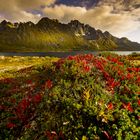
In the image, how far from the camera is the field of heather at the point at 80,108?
9.89 m

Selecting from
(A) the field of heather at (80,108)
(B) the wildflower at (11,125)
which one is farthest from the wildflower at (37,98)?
(B) the wildflower at (11,125)

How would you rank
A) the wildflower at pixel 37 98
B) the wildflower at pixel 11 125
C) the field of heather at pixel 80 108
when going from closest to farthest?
1. the field of heather at pixel 80 108
2. the wildflower at pixel 11 125
3. the wildflower at pixel 37 98

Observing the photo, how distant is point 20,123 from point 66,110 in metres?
2.67

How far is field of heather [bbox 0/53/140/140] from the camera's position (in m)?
9.89

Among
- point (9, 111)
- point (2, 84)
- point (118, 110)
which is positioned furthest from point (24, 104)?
point (2, 84)

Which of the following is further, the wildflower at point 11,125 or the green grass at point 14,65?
the green grass at point 14,65

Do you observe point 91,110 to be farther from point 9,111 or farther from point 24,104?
point 9,111

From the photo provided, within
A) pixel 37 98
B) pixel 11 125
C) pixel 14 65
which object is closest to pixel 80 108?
pixel 37 98

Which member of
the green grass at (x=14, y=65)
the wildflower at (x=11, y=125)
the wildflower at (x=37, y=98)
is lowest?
the green grass at (x=14, y=65)

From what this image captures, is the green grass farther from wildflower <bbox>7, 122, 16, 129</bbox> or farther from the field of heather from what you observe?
wildflower <bbox>7, 122, 16, 129</bbox>

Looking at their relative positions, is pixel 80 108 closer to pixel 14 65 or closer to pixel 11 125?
pixel 11 125

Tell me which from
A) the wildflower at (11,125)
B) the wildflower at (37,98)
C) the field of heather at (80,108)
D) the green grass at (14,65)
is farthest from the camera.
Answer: the green grass at (14,65)

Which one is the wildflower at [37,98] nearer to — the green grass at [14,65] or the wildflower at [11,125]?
the wildflower at [11,125]

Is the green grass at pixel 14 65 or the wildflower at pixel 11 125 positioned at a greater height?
the wildflower at pixel 11 125
